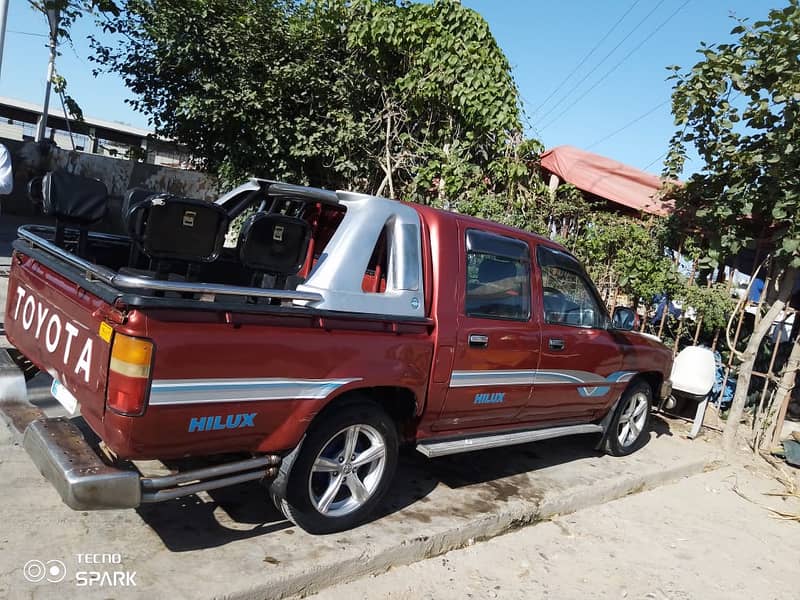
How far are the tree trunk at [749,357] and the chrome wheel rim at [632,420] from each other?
142 cm

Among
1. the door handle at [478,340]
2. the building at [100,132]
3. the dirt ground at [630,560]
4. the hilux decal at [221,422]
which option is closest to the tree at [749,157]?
the dirt ground at [630,560]

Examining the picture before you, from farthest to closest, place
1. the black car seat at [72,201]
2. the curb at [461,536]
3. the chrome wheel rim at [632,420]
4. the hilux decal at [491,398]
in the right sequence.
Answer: the chrome wheel rim at [632,420], the hilux decal at [491,398], the black car seat at [72,201], the curb at [461,536]

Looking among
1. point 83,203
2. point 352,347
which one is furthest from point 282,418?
point 83,203

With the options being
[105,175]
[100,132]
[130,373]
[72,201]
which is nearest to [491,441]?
[130,373]

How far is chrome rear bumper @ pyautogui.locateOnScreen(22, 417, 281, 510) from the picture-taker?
260 centimetres

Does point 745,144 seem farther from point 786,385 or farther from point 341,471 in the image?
point 341,471

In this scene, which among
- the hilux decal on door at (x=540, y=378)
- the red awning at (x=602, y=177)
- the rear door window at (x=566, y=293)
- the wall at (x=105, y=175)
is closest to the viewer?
the hilux decal on door at (x=540, y=378)

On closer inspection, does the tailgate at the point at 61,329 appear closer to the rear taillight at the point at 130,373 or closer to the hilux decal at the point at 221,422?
the rear taillight at the point at 130,373

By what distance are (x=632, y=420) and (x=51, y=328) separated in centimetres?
511

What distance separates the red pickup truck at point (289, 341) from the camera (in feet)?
8.95

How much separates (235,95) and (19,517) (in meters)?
8.18

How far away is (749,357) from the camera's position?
7.01 metres

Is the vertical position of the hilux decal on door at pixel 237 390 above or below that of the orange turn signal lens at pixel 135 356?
below

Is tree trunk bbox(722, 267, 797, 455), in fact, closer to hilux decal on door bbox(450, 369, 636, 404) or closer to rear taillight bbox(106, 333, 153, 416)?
hilux decal on door bbox(450, 369, 636, 404)
